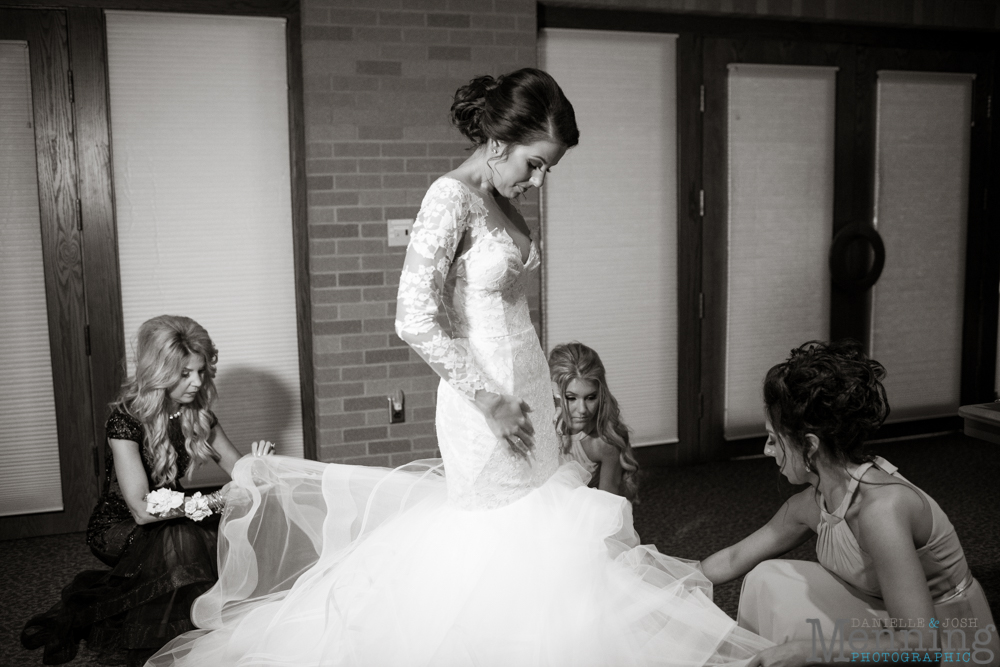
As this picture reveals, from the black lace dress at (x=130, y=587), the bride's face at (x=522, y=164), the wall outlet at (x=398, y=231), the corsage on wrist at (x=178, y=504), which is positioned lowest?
the black lace dress at (x=130, y=587)

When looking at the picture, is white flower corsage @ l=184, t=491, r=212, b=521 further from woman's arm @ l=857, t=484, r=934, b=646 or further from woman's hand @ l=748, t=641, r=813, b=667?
woman's arm @ l=857, t=484, r=934, b=646

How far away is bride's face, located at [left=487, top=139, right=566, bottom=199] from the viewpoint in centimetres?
185

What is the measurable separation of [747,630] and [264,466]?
137 cm

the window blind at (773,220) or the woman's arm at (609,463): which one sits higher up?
the window blind at (773,220)

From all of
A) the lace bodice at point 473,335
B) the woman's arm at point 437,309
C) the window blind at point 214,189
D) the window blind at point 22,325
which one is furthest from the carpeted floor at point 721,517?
the woman's arm at point 437,309

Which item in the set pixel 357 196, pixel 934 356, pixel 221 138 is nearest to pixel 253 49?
pixel 221 138

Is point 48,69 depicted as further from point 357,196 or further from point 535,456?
point 535,456

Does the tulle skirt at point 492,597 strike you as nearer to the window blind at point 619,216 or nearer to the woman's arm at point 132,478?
the woman's arm at point 132,478

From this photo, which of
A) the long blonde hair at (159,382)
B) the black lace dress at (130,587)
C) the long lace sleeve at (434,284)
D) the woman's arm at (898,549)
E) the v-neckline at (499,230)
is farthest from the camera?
the long blonde hair at (159,382)

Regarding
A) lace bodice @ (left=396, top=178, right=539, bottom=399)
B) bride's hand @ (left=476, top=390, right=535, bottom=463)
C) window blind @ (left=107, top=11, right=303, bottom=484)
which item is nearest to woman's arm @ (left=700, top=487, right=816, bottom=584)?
bride's hand @ (left=476, top=390, right=535, bottom=463)

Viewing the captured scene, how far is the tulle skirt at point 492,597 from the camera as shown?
6.11 ft

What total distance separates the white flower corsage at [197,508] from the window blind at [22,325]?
56.3 inches

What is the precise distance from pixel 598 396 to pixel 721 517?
1090mm

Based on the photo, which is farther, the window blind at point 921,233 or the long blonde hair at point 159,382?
the window blind at point 921,233
